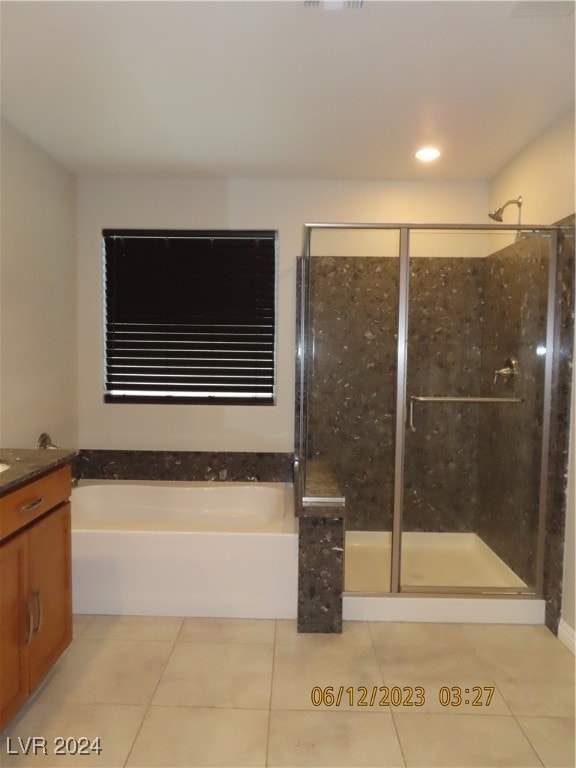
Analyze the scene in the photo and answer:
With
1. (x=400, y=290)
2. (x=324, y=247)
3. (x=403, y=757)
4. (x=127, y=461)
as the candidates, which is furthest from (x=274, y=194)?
(x=403, y=757)

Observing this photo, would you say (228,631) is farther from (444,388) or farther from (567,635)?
(444,388)

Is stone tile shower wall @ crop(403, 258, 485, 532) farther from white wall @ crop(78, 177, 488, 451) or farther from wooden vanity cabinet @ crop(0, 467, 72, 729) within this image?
wooden vanity cabinet @ crop(0, 467, 72, 729)

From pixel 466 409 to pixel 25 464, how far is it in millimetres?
2516

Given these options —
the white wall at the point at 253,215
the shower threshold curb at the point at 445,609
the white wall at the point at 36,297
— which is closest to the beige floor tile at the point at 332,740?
the shower threshold curb at the point at 445,609

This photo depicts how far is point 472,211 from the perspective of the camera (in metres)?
3.15

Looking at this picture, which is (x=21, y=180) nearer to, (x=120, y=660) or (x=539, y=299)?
(x=120, y=660)

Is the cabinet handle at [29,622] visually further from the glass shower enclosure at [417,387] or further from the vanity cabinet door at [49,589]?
the glass shower enclosure at [417,387]

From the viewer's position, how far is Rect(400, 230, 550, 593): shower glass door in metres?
2.69

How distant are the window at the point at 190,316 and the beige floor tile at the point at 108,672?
1506 mm

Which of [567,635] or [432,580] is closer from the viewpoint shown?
[567,635]

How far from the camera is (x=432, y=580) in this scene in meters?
2.73

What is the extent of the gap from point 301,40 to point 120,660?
8.06 feet

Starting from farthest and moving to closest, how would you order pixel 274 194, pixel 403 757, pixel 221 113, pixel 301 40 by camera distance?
pixel 274 194 → pixel 221 113 → pixel 301 40 → pixel 403 757

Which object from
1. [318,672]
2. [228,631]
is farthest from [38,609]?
Result: [318,672]
